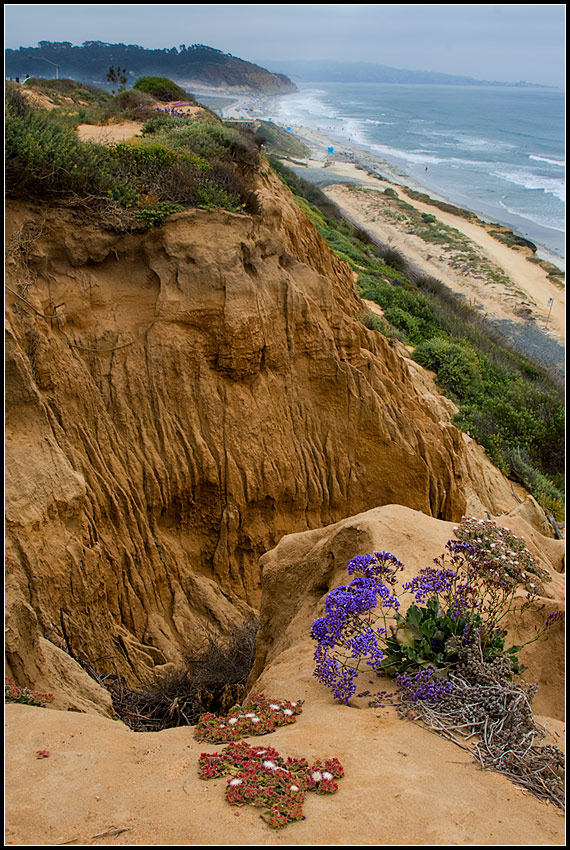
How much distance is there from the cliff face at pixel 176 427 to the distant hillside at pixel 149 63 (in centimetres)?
13309

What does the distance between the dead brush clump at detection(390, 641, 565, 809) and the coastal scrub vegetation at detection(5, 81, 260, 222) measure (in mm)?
8350

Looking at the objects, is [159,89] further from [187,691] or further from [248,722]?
→ [248,722]

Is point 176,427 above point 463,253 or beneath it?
beneath

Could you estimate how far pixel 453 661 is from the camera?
529 cm

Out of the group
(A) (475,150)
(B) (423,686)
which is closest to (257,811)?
(B) (423,686)

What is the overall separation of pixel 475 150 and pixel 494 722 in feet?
344

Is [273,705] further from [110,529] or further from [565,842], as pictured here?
[110,529]

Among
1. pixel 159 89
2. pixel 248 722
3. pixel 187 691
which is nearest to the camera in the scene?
pixel 248 722

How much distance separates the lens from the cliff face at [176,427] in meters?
8.49

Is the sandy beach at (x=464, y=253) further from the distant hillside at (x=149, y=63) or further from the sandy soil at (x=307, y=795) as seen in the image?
the distant hillside at (x=149, y=63)

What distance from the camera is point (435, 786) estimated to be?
415cm

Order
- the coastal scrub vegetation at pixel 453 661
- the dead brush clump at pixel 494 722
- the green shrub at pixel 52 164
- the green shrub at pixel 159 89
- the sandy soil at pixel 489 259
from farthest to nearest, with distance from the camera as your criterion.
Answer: the sandy soil at pixel 489 259
the green shrub at pixel 159 89
the green shrub at pixel 52 164
the coastal scrub vegetation at pixel 453 661
the dead brush clump at pixel 494 722

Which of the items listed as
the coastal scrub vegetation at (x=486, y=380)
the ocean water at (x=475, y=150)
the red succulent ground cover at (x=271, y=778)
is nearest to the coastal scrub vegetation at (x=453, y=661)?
the red succulent ground cover at (x=271, y=778)

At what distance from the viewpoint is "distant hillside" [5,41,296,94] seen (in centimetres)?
13300
